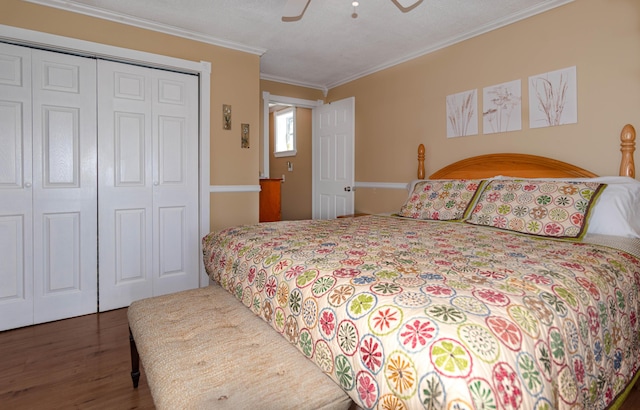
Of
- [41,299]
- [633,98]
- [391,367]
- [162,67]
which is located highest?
[162,67]

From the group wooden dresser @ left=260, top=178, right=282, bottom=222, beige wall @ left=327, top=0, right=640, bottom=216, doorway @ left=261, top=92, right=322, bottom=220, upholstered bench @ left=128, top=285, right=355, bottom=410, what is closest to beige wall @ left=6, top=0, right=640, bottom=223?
beige wall @ left=327, top=0, right=640, bottom=216

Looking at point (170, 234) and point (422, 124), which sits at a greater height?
point (422, 124)

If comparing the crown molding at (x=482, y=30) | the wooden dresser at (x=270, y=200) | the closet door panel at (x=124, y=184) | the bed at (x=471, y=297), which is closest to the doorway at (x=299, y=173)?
the wooden dresser at (x=270, y=200)

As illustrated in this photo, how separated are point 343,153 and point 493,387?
13.2 feet

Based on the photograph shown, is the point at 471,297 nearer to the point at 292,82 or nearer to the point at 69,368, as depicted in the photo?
the point at 69,368

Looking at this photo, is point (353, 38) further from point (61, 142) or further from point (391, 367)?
point (391, 367)

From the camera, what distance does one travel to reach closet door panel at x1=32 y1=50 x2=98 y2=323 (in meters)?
2.62

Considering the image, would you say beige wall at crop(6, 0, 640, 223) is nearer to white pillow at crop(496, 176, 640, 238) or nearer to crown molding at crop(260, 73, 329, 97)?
crown molding at crop(260, 73, 329, 97)

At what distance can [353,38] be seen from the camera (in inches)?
129

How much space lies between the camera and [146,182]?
3.06 meters

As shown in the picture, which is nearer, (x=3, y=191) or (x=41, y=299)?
(x=3, y=191)

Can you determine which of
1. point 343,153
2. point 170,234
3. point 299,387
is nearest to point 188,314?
point 299,387

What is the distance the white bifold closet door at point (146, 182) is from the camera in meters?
2.88

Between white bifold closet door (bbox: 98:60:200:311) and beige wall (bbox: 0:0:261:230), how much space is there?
7.5 inches
